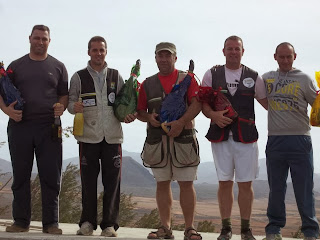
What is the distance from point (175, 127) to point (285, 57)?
1514 millimetres

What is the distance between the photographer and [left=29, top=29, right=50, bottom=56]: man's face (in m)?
6.57

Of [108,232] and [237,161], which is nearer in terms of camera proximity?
[237,161]

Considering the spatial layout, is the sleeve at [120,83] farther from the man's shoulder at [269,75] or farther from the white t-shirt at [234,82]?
the man's shoulder at [269,75]

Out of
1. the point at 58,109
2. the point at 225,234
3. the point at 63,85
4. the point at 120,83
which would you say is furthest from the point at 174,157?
the point at 63,85

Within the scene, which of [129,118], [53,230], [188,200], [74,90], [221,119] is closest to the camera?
[221,119]

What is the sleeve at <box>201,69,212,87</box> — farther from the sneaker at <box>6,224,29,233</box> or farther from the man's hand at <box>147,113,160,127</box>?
the sneaker at <box>6,224,29,233</box>

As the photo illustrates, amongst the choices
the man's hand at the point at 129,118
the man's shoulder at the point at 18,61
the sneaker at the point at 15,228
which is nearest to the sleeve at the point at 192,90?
the man's hand at the point at 129,118

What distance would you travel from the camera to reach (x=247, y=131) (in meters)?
6.20

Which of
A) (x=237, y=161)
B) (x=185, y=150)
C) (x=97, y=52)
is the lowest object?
(x=237, y=161)

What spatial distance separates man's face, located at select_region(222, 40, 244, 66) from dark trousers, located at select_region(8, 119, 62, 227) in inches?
86.0

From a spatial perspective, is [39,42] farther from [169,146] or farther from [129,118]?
[169,146]

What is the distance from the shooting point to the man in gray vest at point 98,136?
645 centimetres

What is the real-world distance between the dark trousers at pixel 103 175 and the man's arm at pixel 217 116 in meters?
1.12

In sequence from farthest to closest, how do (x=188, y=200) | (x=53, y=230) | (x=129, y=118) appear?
(x=53, y=230) < (x=129, y=118) < (x=188, y=200)
